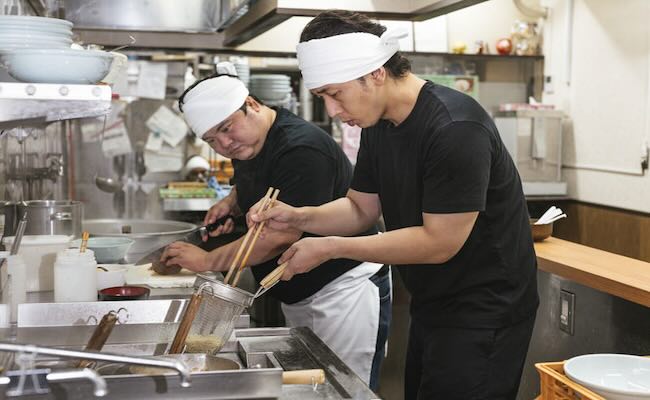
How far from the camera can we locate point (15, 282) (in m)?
2.16

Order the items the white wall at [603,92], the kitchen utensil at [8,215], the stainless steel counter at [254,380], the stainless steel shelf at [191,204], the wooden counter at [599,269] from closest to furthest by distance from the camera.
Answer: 1. the stainless steel counter at [254,380]
2. the wooden counter at [599,269]
3. the kitchen utensil at [8,215]
4. the stainless steel shelf at [191,204]
5. the white wall at [603,92]

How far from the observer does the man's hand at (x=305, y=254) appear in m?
2.12

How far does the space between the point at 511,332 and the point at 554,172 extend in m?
3.68

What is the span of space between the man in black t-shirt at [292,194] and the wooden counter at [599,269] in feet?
2.26

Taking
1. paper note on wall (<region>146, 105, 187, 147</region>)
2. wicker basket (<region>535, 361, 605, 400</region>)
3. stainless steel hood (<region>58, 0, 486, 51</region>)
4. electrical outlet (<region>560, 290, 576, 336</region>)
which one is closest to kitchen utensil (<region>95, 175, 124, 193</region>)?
paper note on wall (<region>146, 105, 187, 147</region>)

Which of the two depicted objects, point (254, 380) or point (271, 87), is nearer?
point (254, 380)

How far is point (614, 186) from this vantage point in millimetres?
5266

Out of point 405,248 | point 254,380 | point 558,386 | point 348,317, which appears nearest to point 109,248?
point 348,317

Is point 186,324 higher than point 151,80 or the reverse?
the reverse

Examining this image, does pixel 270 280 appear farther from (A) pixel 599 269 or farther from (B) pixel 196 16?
(B) pixel 196 16

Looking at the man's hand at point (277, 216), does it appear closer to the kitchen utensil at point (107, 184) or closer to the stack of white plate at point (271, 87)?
the stack of white plate at point (271, 87)

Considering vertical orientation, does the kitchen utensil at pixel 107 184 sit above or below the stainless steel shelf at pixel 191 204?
above

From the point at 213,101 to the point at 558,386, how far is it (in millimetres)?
1466

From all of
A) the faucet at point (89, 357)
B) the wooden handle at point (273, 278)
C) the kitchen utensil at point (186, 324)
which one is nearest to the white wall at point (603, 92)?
the wooden handle at point (273, 278)
